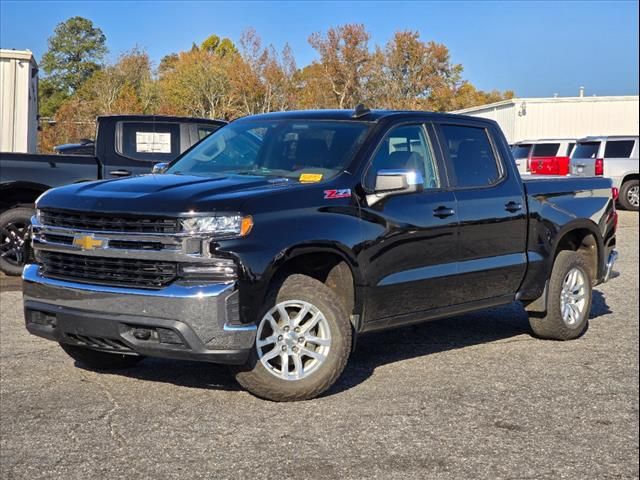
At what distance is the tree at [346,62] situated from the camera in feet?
48.0

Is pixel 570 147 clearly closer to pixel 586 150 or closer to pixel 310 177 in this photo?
pixel 586 150

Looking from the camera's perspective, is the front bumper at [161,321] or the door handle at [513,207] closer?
the front bumper at [161,321]

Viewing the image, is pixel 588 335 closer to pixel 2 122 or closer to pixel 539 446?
pixel 539 446

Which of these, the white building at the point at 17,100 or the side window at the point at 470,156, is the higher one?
the white building at the point at 17,100

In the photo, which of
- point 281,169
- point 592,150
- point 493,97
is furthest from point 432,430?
point 493,97

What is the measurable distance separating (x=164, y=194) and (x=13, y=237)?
6.03 meters

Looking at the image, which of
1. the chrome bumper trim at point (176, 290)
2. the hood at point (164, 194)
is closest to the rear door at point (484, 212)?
the hood at point (164, 194)

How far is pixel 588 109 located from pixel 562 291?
3366cm

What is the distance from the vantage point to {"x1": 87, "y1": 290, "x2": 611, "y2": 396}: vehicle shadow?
5.99 meters

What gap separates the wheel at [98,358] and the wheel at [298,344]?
4.05ft

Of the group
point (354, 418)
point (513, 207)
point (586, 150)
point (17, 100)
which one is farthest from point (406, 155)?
point (586, 150)

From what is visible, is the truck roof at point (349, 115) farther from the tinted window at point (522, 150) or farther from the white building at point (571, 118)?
the white building at point (571, 118)

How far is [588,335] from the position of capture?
7918 mm

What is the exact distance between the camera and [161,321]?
497cm
